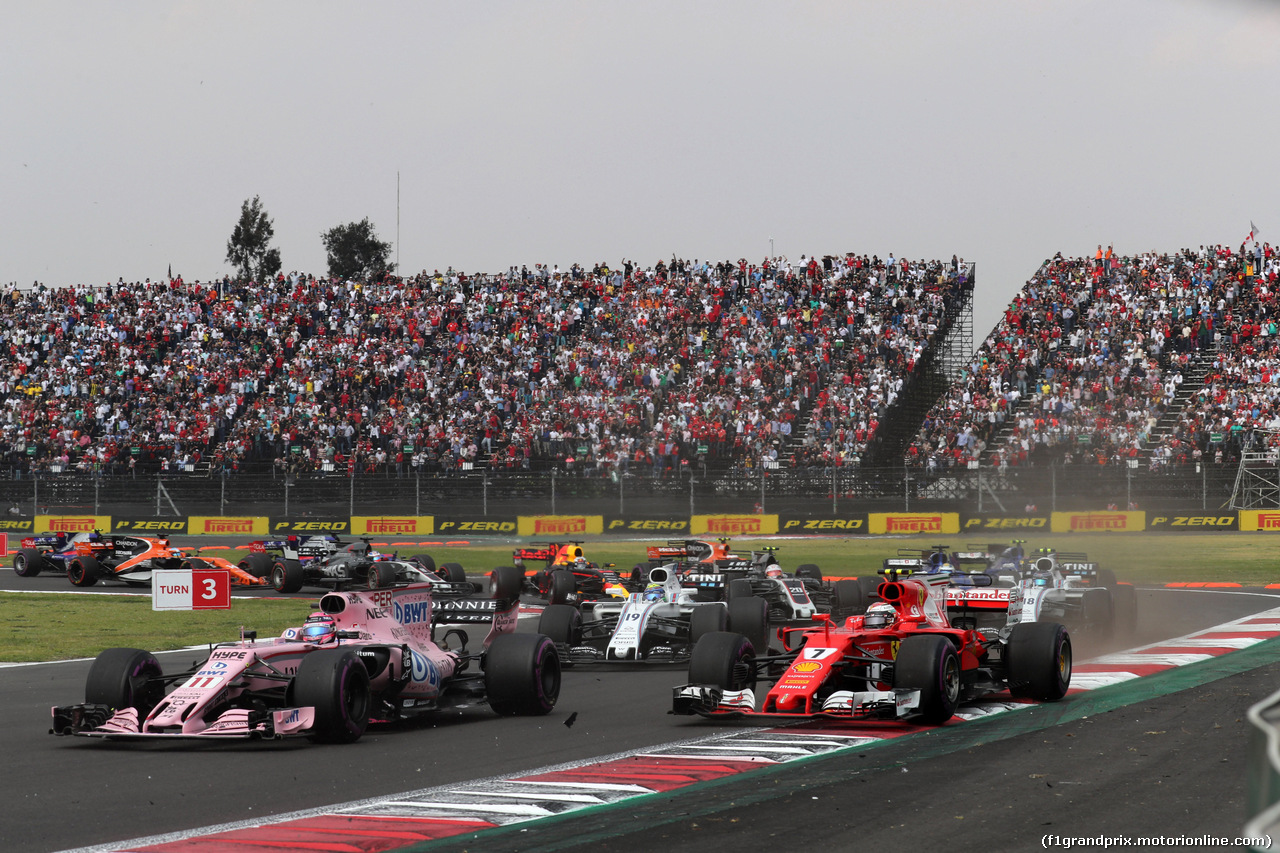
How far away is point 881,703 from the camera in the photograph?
10.8 metres

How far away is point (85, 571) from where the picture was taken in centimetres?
2973

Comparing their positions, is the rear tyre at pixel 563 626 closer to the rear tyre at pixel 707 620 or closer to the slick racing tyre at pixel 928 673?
the rear tyre at pixel 707 620

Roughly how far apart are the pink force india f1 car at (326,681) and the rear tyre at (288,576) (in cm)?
1534

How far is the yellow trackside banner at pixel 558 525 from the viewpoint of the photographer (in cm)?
4200

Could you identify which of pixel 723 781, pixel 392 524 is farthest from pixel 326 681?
pixel 392 524

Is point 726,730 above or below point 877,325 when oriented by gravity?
below

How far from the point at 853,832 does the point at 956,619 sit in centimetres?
661

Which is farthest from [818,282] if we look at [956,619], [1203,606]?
[956,619]

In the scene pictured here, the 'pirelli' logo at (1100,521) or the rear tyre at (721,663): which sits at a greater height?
the 'pirelli' logo at (1100,521)

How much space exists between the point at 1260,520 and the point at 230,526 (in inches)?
1231

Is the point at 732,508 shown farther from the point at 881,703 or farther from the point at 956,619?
the point at 881,703

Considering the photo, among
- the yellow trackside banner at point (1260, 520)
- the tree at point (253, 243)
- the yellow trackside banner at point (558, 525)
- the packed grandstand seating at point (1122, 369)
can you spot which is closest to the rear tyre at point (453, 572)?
the yellow trackside banner at point (558, 525)

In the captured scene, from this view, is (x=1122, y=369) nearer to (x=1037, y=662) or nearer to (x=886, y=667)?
(x=1037, y=662)

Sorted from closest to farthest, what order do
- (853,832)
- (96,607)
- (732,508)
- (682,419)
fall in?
1. (853,832)
2. (96,607)
3. (732,508)
4. (682,419)
